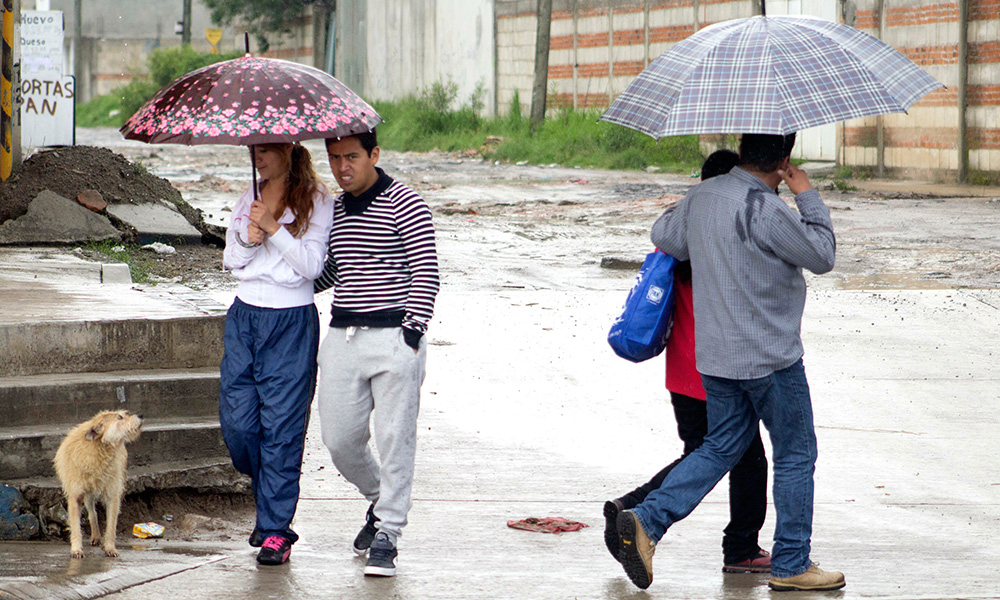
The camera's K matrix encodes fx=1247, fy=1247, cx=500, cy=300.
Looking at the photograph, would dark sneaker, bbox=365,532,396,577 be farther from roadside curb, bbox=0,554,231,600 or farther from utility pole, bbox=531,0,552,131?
utility pole, bbox=531,0,552,131

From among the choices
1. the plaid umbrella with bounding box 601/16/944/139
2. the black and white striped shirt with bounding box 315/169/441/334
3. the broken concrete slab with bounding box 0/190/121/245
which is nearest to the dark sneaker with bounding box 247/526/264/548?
the black and white striped shirt with bounding box 315/169/441/334

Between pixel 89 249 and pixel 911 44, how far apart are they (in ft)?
51.5

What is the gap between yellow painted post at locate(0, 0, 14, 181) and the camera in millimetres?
11094

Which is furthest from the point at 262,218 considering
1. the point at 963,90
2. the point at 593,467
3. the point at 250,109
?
the point at 963,90

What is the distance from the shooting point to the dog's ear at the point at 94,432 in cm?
467

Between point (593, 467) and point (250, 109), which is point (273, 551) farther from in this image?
point (593, 467)

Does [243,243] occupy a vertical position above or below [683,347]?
above

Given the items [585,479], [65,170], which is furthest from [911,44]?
Answer: [585,479]

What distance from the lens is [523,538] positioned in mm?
5016

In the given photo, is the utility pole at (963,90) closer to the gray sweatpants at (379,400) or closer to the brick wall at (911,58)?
the brick wall at (911,58)

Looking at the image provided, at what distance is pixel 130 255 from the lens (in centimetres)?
1106

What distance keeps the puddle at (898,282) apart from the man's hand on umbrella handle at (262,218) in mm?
7496

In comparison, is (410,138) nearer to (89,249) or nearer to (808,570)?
(89,249)

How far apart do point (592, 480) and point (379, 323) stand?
1920 mm
